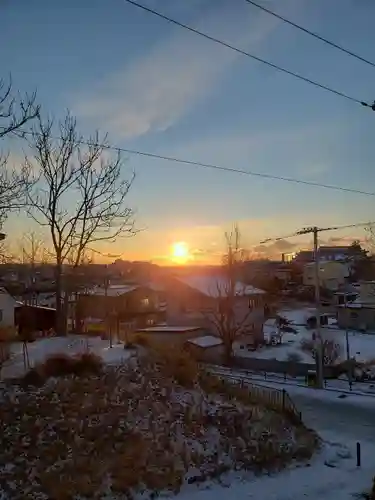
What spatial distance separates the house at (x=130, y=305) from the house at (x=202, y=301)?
2.27 metres

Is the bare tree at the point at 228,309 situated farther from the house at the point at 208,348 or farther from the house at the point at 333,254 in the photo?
the house at the point at 333,254

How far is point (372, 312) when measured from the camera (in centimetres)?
4162

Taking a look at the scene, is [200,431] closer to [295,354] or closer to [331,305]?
[295,354]

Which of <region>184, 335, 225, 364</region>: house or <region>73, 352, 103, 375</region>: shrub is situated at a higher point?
<region>73, 352, 103, 375</region>: shrub

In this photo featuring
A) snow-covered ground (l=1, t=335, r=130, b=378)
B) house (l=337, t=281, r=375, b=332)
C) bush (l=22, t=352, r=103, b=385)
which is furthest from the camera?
house (l=337, t=281, r=375, b=332)

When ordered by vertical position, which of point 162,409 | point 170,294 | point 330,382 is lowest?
point 330,382

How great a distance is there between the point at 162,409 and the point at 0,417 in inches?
163

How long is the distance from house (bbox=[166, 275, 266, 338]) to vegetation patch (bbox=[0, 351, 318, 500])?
73.9ft

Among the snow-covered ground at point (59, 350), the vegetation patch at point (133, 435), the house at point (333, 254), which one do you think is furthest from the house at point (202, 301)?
the house at point (333, 254)

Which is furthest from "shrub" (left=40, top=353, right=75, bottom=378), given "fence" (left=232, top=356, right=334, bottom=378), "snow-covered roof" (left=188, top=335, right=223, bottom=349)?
"snow-covered roof" (left=188, top=335, right=223, bottom=349)

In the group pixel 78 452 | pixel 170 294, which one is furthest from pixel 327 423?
pixel 170 294

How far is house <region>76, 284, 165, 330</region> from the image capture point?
4106cm

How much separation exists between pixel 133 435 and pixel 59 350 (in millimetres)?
5060

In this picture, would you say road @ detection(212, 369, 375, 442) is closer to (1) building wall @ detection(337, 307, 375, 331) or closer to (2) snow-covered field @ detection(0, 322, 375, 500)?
(2) snow-covered field @ detection(0, 322, 375, 500)
